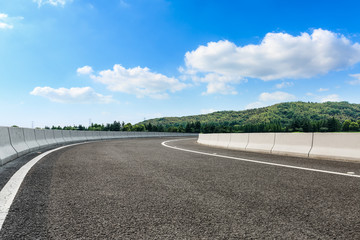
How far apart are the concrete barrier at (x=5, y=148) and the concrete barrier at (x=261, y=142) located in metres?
9.85

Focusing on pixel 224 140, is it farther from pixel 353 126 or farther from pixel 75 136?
pixel 353 126

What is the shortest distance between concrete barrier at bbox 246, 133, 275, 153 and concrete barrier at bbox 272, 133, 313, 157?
317 mm

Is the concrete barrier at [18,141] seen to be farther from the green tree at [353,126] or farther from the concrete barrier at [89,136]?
the green tree at [353,126]

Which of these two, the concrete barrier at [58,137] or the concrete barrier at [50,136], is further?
the concrete barrier at [58,137]

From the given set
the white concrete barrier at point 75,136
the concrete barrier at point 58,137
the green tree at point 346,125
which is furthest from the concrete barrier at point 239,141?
the green tree at point 346,125

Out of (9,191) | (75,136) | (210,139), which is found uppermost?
(75,136)

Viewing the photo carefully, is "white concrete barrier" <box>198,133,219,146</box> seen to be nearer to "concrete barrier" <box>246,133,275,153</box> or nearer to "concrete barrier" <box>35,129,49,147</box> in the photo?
"concrete barrier" <box>246,133,275,153</box>

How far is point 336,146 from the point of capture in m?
9.59

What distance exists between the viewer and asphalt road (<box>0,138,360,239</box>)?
109 inches

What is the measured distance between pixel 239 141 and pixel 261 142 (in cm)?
215

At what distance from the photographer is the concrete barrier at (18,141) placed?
970 cm

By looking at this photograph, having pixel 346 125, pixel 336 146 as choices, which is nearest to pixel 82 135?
pixel 336 146

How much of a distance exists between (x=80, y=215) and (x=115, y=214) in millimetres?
390

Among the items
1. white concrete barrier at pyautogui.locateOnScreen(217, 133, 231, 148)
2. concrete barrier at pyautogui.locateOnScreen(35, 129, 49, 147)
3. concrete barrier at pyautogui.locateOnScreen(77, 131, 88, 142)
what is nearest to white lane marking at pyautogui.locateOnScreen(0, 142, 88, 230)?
concrete barrier at pyautogui.locateOnScreen(35, 129, 49, 147)
